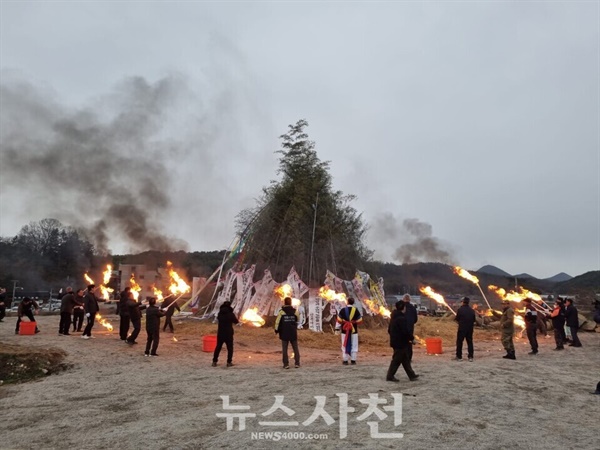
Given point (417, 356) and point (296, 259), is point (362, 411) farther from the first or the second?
point (296, 259)

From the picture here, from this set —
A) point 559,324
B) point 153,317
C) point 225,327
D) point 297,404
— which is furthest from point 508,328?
point 153,317

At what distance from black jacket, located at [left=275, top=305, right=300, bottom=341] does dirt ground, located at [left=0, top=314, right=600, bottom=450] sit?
0.90 meters

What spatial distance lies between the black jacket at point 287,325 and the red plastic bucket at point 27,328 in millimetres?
11383

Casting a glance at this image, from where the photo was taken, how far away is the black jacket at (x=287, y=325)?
499 inches

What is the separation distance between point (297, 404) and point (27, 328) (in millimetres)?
14745

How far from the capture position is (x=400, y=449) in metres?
5.91

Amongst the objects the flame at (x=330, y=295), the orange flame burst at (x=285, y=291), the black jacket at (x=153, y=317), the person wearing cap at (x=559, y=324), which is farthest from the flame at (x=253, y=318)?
the person wearing cap at (x=559, y=324)

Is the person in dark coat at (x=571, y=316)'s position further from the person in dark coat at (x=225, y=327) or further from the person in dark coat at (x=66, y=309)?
the person in dark coat at (x=66, y=309)

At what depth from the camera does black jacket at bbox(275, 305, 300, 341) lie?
12664 mm

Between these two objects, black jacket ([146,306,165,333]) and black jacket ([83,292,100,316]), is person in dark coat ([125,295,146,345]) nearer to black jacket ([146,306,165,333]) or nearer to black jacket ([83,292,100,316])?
black jacket ([83,292,100,316])

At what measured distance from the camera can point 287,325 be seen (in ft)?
41.9

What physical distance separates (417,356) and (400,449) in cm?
1008

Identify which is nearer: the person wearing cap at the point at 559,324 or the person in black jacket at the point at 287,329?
the person in black jacket at the point at 287,329

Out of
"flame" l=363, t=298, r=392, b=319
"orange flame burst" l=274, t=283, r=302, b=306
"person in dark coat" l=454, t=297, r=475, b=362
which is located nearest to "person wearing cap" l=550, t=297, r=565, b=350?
"person in dark coat" l=454, t=297, r=475, b=362
